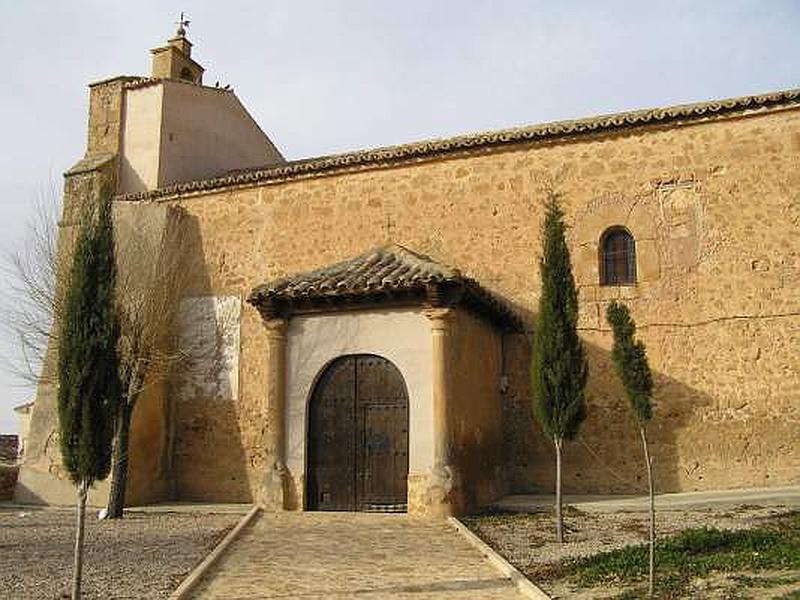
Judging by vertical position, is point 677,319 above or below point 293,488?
above

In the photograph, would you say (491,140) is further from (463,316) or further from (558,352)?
(558,352)

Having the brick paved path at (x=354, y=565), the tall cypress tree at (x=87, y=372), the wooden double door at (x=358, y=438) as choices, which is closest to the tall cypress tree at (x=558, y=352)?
the brick paved path at (x=354, y=565)

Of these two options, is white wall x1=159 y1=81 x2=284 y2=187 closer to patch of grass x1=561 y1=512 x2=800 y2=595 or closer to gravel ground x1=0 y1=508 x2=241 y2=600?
gravel ground x1=0 y1=508 x2=241 y2=600

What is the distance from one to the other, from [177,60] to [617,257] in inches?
549

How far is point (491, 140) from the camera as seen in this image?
50.9 feet

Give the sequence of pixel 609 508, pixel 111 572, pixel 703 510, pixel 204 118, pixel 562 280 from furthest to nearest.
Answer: pixel 204 118, pixel 609 508, pixel 703 510, pixel 562 280, pixel 111 572

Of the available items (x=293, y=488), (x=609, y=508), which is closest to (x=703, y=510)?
(x=609, y=508)

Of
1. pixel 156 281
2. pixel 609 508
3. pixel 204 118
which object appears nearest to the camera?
pixel 609 508

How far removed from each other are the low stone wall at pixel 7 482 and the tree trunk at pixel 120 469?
396 centimetres

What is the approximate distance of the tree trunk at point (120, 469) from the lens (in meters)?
13.5

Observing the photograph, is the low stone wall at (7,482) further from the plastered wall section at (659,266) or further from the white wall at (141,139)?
the white wall at (141,139)

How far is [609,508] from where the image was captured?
12.3m

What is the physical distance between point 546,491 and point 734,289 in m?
4.89

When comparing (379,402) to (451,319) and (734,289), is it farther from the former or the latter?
(734,289)
